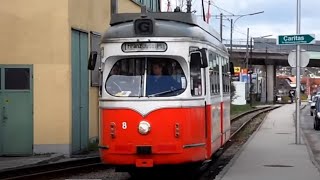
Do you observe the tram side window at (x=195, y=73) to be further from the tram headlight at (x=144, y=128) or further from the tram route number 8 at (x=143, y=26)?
the tram headlight at (x=144, y=128)

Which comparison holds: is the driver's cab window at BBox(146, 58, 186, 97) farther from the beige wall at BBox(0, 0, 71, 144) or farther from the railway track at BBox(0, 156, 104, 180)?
the beige wall at BBox(0, 0, 71, 144)

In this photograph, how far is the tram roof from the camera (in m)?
Answer: 11.4

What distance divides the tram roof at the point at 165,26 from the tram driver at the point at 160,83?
0.69m

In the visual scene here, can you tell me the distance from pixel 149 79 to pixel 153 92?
10.0 inches

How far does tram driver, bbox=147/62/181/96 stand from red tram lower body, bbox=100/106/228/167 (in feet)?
1.29

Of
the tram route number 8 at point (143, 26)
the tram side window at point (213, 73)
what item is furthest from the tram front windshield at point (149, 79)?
the tram side window at point (213, 73)

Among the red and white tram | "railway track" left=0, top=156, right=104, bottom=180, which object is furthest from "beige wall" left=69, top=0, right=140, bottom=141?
the red and white tram

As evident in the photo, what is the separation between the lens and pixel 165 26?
37.7 ft

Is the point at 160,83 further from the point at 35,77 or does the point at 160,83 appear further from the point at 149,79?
the point at 35,77

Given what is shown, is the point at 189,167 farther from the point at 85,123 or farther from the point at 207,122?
the point at 85,123

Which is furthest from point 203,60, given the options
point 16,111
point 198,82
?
point 16,111

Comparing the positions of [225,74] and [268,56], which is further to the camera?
[268,56]

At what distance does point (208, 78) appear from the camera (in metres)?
12.4

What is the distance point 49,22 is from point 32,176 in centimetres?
A: 575
